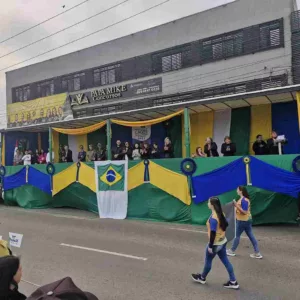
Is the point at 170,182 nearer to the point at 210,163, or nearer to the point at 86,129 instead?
the point at 210,163

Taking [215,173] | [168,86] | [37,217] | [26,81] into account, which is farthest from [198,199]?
[26,81]

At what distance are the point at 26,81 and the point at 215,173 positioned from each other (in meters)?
23.5

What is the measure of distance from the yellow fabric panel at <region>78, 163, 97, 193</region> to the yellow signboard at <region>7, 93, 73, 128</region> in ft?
40.5

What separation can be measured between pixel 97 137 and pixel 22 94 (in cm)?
1389

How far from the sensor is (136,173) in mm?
12398

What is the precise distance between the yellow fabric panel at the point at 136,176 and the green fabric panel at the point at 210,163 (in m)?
2.15

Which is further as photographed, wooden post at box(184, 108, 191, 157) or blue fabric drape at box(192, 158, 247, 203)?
wooden post at box(184, 108, 191, 157)

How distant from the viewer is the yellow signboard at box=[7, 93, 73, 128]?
1032 inches

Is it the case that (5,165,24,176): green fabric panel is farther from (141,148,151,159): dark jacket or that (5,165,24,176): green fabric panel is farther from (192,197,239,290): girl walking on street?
(192,197,239,290): girl walking on street

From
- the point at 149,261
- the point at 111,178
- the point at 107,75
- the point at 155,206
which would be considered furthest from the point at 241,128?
the point at 107,75

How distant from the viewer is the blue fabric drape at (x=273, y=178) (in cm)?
945

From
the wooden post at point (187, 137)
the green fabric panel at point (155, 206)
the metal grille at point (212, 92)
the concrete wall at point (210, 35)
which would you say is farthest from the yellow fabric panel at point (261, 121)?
the green fabric panel at point (155, 206)

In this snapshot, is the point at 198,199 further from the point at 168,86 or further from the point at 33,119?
the point at 33,119

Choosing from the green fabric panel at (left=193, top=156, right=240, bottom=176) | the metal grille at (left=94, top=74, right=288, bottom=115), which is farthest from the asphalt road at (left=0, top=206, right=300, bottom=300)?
the metal grille at (left=94, top=74, right=288, bottom=115)
